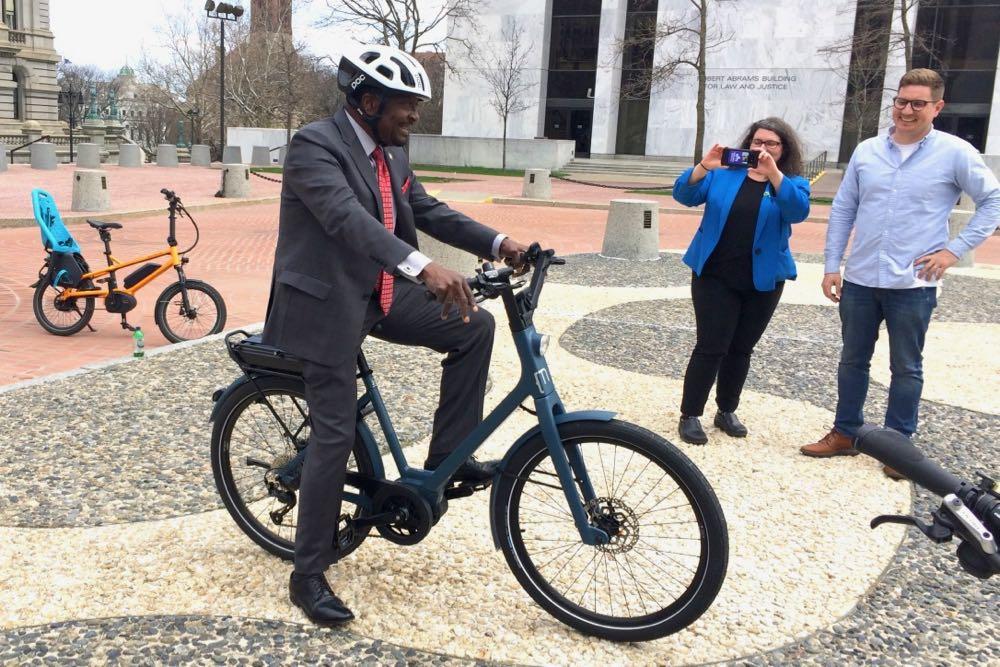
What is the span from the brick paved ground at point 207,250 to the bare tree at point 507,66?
20.8 meters

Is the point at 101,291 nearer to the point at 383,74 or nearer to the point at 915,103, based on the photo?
the point at 383,74

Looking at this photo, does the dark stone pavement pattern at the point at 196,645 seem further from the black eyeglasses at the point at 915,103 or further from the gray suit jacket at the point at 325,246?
the black eyeglasses at the point at 915,103

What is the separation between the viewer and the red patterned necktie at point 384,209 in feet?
9.57

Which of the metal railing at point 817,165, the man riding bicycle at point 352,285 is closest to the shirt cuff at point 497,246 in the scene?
the man riding bicycle at point 352,285

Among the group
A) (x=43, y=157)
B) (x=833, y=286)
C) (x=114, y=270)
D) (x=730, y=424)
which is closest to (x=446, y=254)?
(x=114, y=270)

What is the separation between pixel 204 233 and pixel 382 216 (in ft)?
42.1

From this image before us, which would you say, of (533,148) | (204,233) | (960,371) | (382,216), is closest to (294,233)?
(382,216)

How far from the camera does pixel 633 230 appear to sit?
41.6ft

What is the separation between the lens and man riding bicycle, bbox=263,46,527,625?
2.62m

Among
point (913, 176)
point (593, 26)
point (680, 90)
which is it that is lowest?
point (913, 176)

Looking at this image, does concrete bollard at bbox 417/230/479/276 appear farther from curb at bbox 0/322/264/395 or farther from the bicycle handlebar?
the bicycle handlebar

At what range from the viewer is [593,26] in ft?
154

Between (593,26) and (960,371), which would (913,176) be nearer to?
(960,371)

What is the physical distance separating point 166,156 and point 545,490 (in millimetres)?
33601
